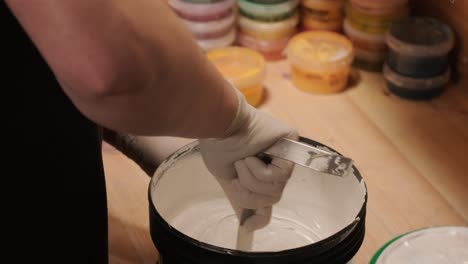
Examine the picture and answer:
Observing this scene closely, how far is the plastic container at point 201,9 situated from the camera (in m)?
1.34

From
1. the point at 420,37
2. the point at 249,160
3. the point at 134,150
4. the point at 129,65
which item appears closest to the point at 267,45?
the point at 420,37

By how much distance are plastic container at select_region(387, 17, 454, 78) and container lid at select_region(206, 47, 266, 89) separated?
28 centimetres

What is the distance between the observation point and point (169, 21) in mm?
478

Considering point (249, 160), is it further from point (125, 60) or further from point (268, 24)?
point (268, 24)

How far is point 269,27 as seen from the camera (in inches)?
54.6

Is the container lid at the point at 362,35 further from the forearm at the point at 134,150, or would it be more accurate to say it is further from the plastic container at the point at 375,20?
the forearm at the point at 134,150

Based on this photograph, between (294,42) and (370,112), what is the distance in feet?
0.77

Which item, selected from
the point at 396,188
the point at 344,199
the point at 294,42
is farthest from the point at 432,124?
→ the point at 344,199

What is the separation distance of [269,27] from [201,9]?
0.53 ft

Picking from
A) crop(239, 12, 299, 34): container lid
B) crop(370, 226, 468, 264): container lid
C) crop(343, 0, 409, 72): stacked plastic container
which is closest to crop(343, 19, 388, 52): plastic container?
crop(343, 0, 409, 72): stacked plastic container

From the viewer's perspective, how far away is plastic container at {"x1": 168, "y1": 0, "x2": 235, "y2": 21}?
4.40 feet

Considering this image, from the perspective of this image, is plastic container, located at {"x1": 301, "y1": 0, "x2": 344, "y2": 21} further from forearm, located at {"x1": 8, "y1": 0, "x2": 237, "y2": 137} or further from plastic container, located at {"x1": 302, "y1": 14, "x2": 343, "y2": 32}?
forearm, located at {"x1": 8, "y1": 0, "x2": 237, "y2": 137}

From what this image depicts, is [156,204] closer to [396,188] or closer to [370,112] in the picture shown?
[396,188]

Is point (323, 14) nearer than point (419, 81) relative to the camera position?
No
